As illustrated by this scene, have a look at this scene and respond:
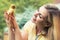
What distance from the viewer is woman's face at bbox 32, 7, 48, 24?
116 cm

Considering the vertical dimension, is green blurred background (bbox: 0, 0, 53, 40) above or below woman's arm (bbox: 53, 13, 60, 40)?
above

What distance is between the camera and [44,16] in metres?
1.16

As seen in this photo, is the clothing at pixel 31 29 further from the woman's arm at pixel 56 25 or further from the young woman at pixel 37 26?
the woman's arm at pixel 56 25

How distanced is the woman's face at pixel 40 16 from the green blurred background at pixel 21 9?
0.05 m

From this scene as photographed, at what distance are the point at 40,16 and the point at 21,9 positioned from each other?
0.16 meters

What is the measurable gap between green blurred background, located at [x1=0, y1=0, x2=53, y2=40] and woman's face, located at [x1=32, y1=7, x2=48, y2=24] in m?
0.05

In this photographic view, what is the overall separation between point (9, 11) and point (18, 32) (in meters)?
0.15

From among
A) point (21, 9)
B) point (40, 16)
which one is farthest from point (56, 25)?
point (21, 9)

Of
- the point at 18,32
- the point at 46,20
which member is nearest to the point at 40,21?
the point at 46,20

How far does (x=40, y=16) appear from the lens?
3.84ft

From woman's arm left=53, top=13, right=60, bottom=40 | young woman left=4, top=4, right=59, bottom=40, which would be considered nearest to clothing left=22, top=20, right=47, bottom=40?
young woman left=4, top=4, right=59, bottom=40

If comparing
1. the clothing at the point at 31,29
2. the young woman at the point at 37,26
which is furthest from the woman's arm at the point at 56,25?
the clothing at the point at 31,29

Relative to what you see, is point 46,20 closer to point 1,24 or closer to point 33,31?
point 33,31

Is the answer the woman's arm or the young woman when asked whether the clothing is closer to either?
the young woman
